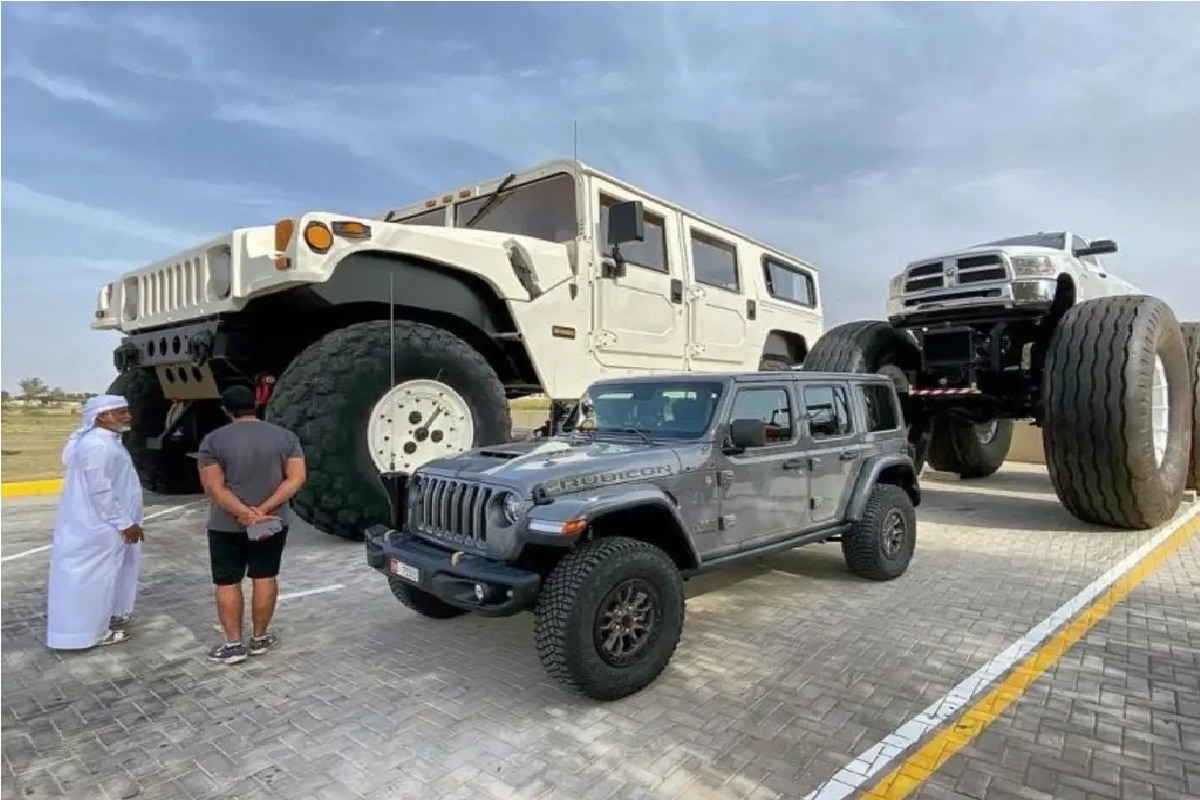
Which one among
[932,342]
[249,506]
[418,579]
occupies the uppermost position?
[932,342]

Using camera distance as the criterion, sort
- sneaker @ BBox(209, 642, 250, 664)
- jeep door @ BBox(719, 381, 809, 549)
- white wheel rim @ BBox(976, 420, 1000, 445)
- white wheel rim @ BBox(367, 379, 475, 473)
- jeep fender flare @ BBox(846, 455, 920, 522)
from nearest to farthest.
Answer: sneaker @ BBox(209, 642, 250, 664) → jeep door @ BBox(719, 381, 809, 549) → jeep fender flare @ BBox(846, 455, 920, 522) → white wheel rim @ BBox(367, 379, 475, 473) → white wheel rim @ BBox(976, 420, 1000, 445)

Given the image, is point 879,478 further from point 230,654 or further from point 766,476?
point 230,654

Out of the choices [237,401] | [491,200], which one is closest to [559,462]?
[237,401]

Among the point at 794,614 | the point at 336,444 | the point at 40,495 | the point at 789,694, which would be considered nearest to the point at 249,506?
the point at 336,444

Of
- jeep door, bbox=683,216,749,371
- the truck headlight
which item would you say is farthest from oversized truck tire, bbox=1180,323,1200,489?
jeep door, bbox=683,216,749,371

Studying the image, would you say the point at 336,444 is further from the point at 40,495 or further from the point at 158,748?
the point at 40,495

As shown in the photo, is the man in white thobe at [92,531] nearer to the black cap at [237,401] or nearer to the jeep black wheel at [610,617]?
the black cap at [237,401]

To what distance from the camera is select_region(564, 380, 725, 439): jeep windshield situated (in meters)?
4.35

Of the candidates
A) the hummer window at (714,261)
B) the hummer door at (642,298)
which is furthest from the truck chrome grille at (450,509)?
the hummer window at (714,261)

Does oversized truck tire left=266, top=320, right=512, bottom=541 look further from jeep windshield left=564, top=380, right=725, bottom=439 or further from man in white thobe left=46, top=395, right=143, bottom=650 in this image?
jeep windshield left=564, top=380, right=725, bottom=439

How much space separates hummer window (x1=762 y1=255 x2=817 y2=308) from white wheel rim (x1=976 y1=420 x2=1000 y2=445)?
3.29 meters

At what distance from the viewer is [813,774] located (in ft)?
8.85

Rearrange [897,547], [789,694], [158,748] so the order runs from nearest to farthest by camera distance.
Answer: [158,748]
[789,694]
[897,547]

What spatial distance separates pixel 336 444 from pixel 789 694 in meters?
3.73
